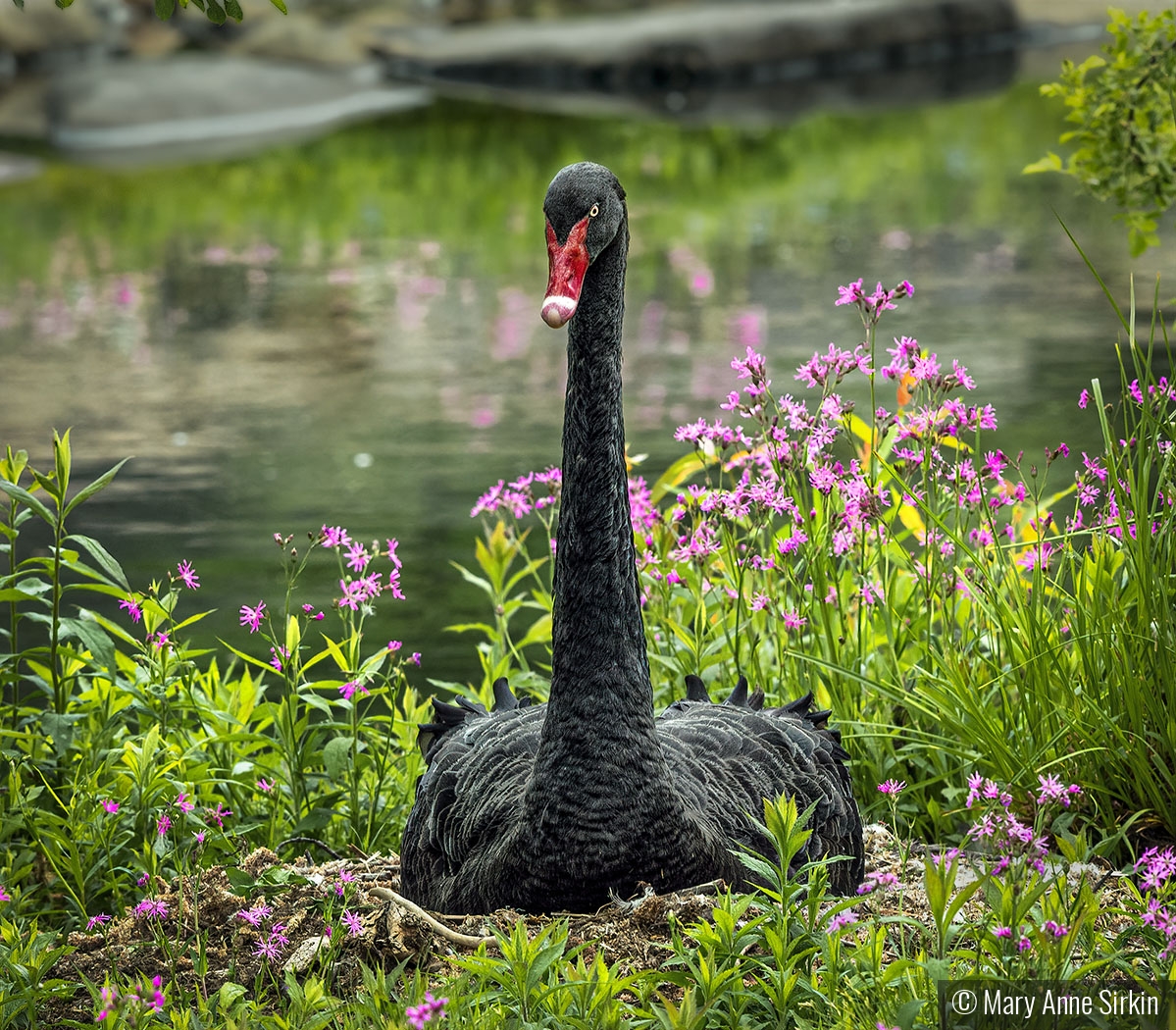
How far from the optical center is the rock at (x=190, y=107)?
54.2 ft

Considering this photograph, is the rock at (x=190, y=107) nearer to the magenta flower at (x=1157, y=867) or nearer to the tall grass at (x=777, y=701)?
the tall grass at (x=777, y=701)

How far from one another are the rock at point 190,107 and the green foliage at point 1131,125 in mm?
12962

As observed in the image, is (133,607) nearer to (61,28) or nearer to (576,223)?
(576,223)

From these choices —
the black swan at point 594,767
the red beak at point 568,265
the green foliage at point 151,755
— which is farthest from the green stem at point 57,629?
the red beak at point 568,265

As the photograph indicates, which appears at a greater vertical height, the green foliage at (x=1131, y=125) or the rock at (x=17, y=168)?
the rock at (x=17, y=168)

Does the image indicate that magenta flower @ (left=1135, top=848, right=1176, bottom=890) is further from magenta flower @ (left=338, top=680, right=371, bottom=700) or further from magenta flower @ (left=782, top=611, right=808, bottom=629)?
magenta flower @ (left=338, top=680, right=371, bottom=700)

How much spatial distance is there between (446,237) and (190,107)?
19.7ft

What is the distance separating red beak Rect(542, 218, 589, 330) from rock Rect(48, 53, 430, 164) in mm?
13971

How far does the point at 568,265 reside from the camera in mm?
2766

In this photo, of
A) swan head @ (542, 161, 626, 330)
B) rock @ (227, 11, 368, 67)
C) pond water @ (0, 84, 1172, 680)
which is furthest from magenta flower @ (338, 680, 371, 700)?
rock @ (227, 11, 368, 67)

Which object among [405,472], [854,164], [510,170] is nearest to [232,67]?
[510,170]

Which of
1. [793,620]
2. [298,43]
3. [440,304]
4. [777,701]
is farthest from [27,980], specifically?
[298,43]

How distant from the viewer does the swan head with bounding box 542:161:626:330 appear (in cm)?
275

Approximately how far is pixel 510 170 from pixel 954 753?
11.7m
